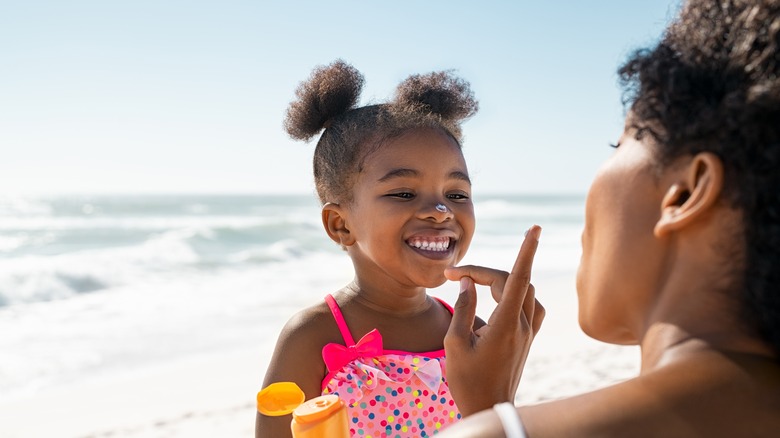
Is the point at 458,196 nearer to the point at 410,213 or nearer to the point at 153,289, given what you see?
the point at 410,213

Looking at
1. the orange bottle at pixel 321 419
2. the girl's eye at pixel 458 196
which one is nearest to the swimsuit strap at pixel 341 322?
the girl's eye at pixel 458 196

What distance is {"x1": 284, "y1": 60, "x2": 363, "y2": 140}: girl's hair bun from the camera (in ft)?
9.16

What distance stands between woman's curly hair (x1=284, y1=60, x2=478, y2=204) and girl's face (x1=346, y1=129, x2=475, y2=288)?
0.22 ft

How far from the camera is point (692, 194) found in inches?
38.6

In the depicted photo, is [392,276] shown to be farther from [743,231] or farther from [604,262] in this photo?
[743,231]

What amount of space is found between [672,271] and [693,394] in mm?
205

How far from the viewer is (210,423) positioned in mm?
4922

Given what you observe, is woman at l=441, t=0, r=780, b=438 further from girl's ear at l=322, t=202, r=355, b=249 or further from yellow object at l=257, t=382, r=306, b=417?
girl's ear at l=322, t=202, r=355, b=249

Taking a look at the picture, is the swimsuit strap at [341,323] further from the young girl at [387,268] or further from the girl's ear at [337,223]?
the girl's ear at [337,223]

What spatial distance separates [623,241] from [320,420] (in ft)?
2.02

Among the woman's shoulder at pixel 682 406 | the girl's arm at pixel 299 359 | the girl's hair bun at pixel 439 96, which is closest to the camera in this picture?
the woman's shoulder at pixel 682 406

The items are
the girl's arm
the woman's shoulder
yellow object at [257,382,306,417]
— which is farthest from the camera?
the girl's arm

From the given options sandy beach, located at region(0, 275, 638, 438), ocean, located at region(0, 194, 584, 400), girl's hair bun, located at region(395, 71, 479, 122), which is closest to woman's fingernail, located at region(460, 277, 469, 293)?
girl's hair bun, located at region(395, 71, 479, 122)

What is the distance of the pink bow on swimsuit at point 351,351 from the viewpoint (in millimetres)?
2230
